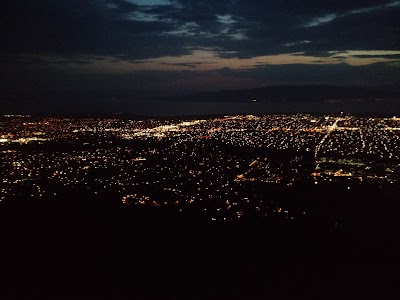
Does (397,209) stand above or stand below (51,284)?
above

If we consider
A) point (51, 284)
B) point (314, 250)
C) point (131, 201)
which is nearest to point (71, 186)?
point (131, 201)

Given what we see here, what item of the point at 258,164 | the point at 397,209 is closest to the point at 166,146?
the point at 258,164

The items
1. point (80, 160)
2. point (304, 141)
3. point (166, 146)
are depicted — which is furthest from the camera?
point (304, 141)

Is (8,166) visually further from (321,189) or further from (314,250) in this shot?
(314,250)

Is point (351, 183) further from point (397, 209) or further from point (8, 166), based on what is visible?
point (8, 166)

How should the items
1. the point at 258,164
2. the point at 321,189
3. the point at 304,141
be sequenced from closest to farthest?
the point at 321,189 < the point at 258,164 < the point at 304,141

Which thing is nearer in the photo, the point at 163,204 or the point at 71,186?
the point at 163,204
